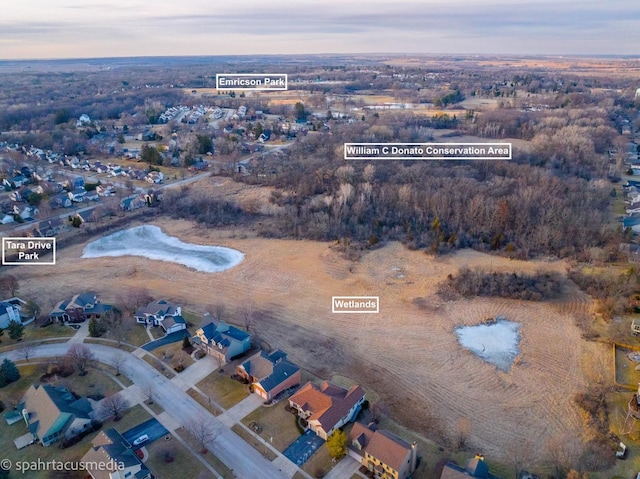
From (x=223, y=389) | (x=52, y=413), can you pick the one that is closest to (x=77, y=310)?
(x=52, y=413)

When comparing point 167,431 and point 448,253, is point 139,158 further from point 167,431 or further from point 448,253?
point 167,431

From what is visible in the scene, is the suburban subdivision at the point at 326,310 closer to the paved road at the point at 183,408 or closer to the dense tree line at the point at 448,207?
the paved road at the point at 183,408

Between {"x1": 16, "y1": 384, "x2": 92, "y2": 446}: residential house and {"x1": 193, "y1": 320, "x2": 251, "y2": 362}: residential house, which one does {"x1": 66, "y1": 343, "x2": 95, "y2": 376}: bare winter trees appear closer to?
{"x1": 16, "y1": 384, "x2": 92, "y2": 446}: residential house

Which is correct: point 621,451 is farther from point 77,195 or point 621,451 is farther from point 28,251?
point 77,195

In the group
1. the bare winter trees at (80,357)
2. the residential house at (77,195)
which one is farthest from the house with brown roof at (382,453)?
the residential house at (77,195)

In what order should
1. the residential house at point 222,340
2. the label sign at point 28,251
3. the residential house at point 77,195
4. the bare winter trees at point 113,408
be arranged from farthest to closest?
1. the residential house at point 77,195
2. the label sign at point 28,251
3. the residential house at point 222,340
4. the bare winter trees at point 113,408
